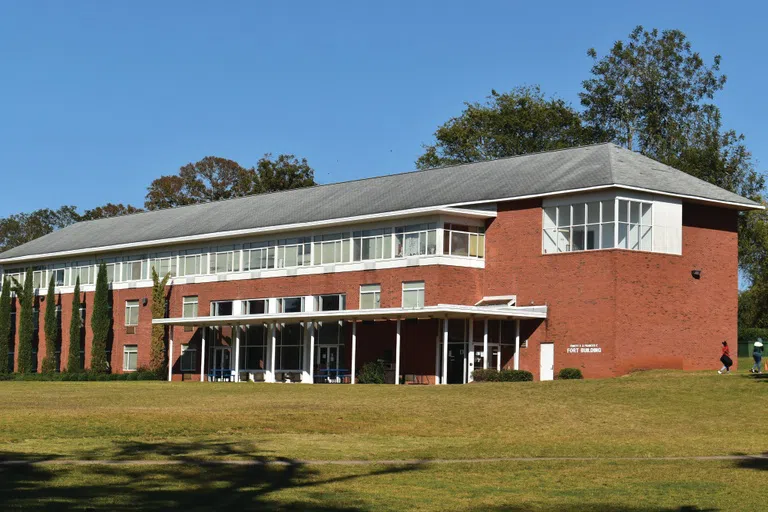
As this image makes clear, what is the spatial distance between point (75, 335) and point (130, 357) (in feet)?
15.0

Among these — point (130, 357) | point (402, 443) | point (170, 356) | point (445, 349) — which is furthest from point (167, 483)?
point (130, 357)

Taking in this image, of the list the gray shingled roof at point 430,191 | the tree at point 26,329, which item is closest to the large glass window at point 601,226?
the gray shingled roof at point 430,191

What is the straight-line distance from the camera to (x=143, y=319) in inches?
2832

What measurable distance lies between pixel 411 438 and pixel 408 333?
87.7 feet

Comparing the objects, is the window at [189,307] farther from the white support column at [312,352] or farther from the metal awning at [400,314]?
the white support column at [312,352]

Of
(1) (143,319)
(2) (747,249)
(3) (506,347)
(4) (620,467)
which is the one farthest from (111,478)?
(2) (747,249)

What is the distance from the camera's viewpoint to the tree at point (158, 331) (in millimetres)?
69375

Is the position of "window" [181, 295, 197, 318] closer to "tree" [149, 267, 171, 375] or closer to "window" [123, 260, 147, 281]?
"tree" [149, 267, 171, 375]

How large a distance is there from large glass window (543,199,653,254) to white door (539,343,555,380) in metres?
4.29

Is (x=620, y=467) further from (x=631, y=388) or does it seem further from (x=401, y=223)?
(x=401, y=223)

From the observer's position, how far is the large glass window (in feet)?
164

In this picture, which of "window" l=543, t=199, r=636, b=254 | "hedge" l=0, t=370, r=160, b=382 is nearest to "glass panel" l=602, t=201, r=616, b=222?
"window" l=543, t=199, r=636, b=254

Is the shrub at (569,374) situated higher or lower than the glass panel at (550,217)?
lower

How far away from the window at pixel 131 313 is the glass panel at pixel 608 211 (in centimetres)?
3397
